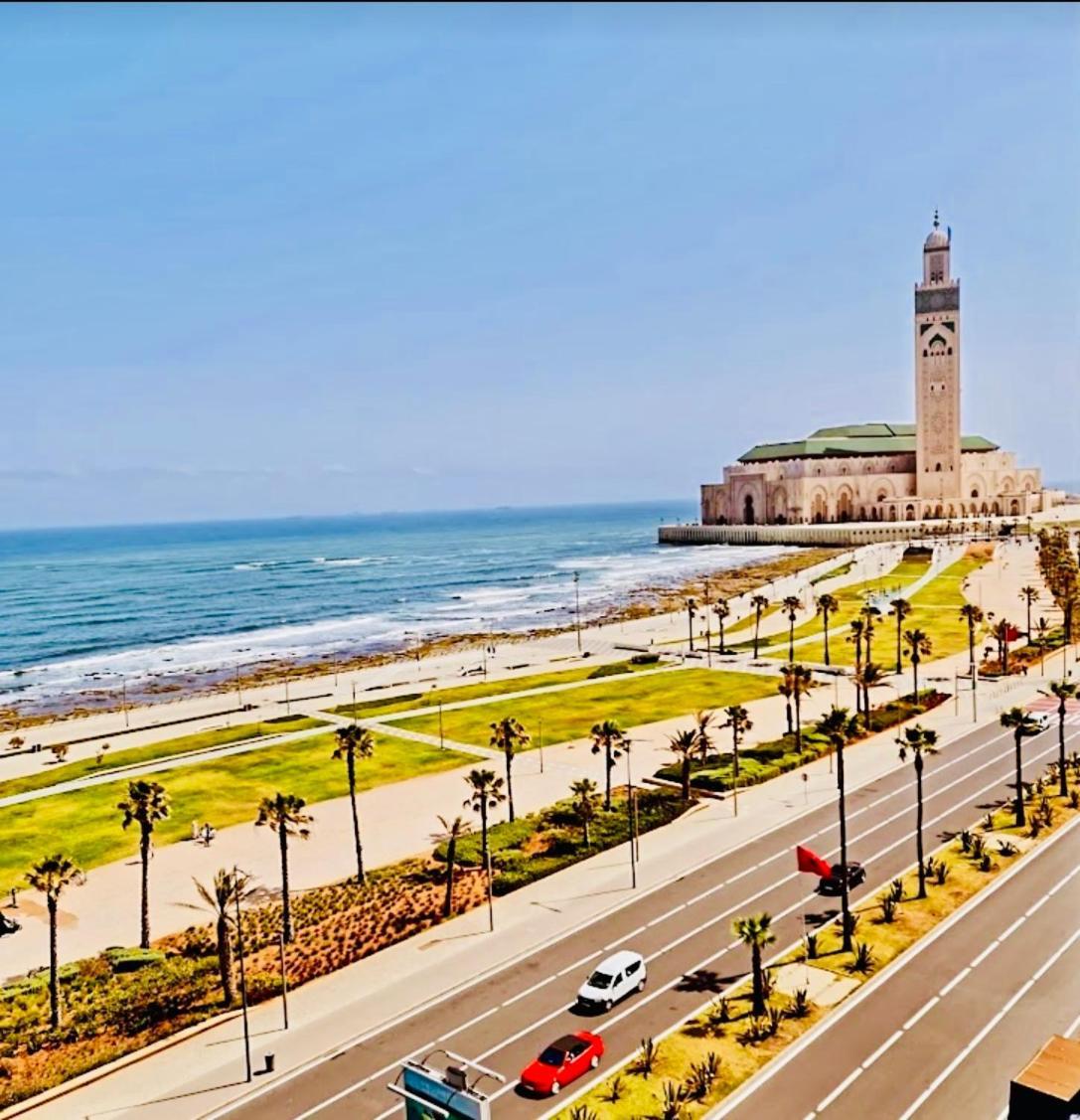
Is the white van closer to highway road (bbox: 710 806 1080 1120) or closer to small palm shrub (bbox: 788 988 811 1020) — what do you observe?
small palm shrub (bbox: 788 988 811 1020)

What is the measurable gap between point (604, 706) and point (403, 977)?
3846cm

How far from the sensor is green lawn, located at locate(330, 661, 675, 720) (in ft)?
226

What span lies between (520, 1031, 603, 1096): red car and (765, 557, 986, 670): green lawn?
179 feet

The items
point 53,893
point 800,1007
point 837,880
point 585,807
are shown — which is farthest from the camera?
point 585,807

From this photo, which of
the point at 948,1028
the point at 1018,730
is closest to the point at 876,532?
the point at 1018,730

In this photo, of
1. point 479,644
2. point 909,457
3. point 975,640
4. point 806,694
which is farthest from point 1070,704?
point 909,457

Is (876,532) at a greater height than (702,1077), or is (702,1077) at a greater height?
(876,532)

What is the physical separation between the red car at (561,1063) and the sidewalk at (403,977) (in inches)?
209

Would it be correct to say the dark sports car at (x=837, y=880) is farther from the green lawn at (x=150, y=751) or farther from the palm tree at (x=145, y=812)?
the green lawn at (x=150, y=751)

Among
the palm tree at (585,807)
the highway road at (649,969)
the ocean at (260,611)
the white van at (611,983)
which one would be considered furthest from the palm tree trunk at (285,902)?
the ocean at (260,611)

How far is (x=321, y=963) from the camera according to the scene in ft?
100

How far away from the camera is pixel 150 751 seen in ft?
200

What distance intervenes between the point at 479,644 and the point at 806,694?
41574 millimetres

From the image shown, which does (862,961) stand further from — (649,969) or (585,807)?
(585,807)
